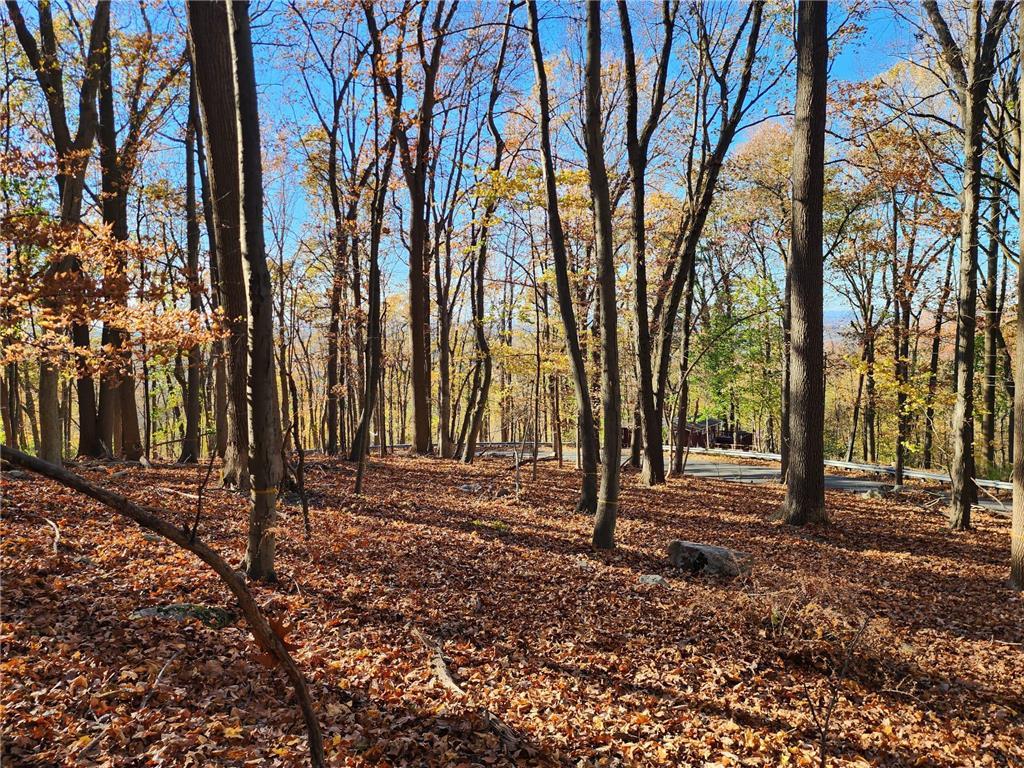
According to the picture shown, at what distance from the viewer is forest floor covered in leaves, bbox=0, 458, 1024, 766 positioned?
343 centimetres

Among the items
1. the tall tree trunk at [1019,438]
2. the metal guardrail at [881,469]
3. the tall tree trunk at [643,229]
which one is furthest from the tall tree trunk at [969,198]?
the tall tree trunk at [643,229]

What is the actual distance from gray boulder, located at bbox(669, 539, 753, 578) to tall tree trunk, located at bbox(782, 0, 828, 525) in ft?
8.40

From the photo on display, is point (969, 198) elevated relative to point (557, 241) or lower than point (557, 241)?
elevated

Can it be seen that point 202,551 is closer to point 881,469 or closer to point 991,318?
point 991,318

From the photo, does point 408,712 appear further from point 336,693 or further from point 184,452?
point 184,452

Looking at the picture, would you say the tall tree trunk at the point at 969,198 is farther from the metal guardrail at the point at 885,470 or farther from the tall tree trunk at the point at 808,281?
the metal guardrail at the point at 885,470

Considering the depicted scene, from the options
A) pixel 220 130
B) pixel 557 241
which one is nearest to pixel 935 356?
pixel 557 241

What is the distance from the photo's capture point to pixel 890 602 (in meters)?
6.06

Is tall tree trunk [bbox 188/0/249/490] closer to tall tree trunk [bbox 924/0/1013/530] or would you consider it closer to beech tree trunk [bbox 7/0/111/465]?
beech tree trunk [bbox 7/0/111/465]

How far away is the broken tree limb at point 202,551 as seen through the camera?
4.47ft

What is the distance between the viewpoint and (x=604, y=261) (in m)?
7.25

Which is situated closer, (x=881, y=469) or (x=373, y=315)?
(x=373, y=315)

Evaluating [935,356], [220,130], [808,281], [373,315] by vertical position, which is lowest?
[373,315]

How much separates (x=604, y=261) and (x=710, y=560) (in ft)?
12.8
